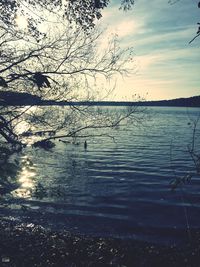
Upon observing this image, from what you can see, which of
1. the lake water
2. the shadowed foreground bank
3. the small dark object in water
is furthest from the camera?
the small dark object in water

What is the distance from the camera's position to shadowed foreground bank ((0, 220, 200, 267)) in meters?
12.0

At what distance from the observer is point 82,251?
43.0 ft

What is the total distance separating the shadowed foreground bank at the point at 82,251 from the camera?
39.4ft

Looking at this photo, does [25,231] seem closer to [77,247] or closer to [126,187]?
[77,247]

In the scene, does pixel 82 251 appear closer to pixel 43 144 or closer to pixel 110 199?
pixel 43 144

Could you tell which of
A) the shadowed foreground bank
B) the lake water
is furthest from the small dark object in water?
the shadowed foreground bank

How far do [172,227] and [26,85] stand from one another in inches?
371

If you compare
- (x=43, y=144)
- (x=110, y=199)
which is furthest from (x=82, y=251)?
(x=110, y=199)

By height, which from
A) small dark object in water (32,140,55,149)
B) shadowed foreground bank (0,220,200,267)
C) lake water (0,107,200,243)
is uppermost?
small dark object in water (32,140,55,149)

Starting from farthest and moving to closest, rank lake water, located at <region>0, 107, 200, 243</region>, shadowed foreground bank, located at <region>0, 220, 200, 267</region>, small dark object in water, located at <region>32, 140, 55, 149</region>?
small dark object in water, located at <region>32, 140, 55, 149</region>
lake water, located at <region>0, 107, 200, 243</region>
shadowed foreground bank, located at <region>0, 220, 200, 267</region>

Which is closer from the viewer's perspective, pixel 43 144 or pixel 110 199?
pixel 43 144

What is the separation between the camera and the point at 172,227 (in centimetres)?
1691

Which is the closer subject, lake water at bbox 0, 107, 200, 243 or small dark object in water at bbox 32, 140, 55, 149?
lake water at bbox 0, 107, 200, 243

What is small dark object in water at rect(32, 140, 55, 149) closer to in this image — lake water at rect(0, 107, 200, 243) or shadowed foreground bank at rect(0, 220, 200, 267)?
lake water at rect(0, 107, 200, 243)
